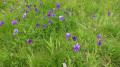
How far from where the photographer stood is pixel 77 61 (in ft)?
5.21

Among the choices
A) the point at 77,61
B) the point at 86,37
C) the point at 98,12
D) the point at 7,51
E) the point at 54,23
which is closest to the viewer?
the point at 77,61

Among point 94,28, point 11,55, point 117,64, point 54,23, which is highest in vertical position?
point 54,23

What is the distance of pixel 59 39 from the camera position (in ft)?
6.47

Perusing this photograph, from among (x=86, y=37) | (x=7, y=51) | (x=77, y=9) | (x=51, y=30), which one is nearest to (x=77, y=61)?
(x=86, y=37)

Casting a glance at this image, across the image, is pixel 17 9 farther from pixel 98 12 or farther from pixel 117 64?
pixel 117 64

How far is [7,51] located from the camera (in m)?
1.74

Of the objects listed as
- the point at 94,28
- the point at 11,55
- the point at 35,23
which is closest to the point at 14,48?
the point at 11,55

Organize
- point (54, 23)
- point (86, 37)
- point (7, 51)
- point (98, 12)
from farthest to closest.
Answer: point (98, 12) → point (54, 23) → point (86, 37) → point (7, 51)

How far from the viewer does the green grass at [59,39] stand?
5.25 ft

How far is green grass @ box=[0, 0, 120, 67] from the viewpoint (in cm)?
160

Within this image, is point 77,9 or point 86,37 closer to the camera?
point 86,37

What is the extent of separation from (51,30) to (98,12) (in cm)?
133

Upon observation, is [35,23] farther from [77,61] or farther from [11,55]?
[77,61]

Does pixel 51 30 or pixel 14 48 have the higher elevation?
pixel 51 30
